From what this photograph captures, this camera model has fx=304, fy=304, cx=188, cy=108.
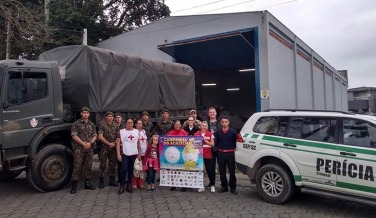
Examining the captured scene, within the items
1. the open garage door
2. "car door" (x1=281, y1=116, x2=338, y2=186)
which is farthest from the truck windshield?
the open garage door

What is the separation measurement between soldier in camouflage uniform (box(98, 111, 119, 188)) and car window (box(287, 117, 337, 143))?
149 inches

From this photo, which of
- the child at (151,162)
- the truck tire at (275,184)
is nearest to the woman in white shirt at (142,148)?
the child at (151,162)

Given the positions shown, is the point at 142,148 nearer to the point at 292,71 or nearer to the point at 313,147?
the point at 313,147

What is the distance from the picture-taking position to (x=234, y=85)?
82.5ft

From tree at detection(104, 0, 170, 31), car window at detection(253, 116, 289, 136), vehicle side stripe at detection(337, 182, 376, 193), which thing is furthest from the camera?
tree at detection(104, 0, 170, 31)

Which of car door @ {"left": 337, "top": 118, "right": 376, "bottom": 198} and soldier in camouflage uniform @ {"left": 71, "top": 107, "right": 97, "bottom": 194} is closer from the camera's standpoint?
car door @ {"left": 337, "top": 118, "right": 376, "bottom": 198}

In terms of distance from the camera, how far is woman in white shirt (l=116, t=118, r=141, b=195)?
255 inches

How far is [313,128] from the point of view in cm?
536

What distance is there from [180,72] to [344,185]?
6.40 metres

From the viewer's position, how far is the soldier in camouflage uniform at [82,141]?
6.49m

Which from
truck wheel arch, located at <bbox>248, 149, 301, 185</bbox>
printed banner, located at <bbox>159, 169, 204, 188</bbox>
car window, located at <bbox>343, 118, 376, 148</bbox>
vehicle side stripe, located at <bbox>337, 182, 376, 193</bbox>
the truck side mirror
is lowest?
printed banner, located at <bbox>159, 169, 204, 188</bbox>

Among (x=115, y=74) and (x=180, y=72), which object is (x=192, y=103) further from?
(x=115, y=74)

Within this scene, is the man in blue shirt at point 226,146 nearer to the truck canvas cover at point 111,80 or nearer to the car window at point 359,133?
the car window at point 359,133

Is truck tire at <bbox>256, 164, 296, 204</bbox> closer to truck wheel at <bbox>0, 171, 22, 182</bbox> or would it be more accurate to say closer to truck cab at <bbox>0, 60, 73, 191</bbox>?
truck cab at <bbox>0, 60, 73, 191</bbox>
